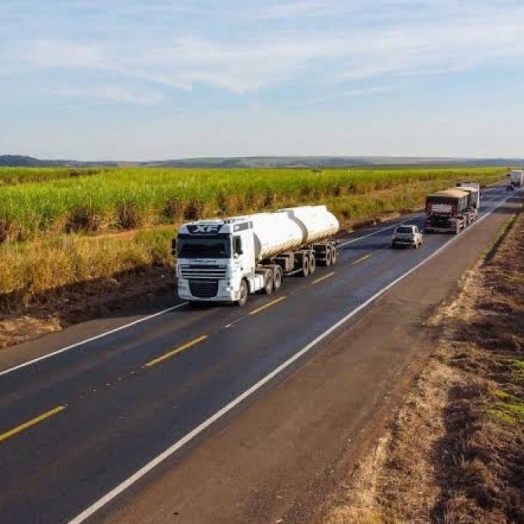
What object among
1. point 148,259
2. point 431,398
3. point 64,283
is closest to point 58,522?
point 431,398

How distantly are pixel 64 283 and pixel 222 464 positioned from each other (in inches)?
671

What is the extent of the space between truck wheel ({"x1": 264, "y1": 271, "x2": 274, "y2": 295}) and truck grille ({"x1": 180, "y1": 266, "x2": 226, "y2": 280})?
325 centimetres

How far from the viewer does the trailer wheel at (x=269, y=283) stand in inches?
1069

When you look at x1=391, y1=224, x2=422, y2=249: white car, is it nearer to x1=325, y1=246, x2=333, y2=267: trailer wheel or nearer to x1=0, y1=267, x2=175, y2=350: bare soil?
x1=325, y1=246, x2=333, y2=267: trailer wheel

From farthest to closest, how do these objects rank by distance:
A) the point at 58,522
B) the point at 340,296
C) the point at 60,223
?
the point at 60,223
the point at 340,296
the point at 58,522

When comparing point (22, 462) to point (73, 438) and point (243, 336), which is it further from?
point (243, 336)

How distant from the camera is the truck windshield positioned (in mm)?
24344

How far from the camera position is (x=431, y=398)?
14586 mm

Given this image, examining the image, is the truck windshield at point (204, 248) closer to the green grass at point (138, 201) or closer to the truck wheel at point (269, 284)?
the truck wheel at point (269, 284)

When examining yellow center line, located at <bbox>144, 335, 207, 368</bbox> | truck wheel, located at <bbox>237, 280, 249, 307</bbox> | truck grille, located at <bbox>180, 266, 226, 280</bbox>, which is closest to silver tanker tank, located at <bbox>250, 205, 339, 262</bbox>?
truck wheel, located at <bbox>237, 280, 249, 307</bbox>

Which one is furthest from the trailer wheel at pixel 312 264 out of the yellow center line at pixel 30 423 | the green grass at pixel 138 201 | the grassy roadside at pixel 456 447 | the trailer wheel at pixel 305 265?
the yellow center line at pixel 30 423

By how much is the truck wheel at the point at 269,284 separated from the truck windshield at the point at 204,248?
10.7 feet

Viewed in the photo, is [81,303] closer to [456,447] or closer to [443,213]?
[456,447]

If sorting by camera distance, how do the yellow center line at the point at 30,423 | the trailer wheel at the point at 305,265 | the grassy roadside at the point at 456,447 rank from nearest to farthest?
the grassy roadside at the point at 456,447 < the yellow center line at the point at 30,423 < the trailer wheel at the point at 305,265
